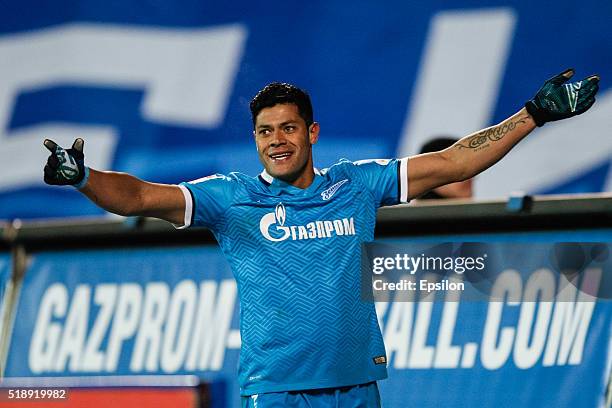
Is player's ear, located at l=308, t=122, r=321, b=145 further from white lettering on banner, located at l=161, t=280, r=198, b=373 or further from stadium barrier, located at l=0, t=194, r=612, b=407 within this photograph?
white lettering on banner, located at l=161, t=280, r=198, b=373

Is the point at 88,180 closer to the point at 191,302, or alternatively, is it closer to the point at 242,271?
the point at 242,271

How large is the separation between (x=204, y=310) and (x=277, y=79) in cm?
295

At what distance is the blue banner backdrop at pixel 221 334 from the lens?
4730 millimetres

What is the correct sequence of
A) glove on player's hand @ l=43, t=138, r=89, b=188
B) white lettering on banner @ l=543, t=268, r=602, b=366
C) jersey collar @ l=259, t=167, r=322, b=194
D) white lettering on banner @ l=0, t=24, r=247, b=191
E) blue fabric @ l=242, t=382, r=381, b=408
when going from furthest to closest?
white lettering on banner @ l=0, t=24, r=247, b=191 < white lettering on banner @ l=543, t=268, r=602, b=366 < jersey collar @ l=259, t=167, r=322, b=194 < blue fabric @ l=242, t=382, r=381, b=408 < glove on player's hand @ l=43, t=138, r=89, b=188

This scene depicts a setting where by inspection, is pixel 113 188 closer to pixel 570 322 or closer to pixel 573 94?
pixel 573 94

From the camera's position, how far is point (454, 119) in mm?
7520

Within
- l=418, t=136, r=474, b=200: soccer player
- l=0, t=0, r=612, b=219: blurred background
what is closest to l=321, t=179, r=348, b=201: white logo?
l=418, t=136, r=474, b=200: soccer player

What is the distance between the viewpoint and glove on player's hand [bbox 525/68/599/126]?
4281mm

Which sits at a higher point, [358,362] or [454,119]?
[454,119]

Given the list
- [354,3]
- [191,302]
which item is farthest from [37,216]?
[191,302]

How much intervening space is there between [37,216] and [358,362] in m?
5.11

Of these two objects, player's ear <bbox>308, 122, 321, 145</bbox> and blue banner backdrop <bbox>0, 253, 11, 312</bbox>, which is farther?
blue banner backdrop <bbox>0, 253, 11, 312</bbox>

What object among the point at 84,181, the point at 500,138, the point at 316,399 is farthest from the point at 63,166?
the point at 500,138

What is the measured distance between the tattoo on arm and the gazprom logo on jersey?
58cm
